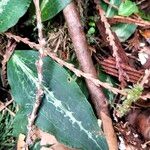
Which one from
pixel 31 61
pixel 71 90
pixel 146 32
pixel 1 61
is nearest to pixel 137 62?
pixel 146 32

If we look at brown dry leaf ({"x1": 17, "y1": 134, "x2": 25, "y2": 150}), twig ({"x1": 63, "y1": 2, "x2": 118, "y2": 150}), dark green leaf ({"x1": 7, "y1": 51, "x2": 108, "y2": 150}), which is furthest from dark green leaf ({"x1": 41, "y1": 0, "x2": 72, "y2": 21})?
brown dry leaf ({"x1": 17, "y1": 134, "x2": 25, "y2": 150})

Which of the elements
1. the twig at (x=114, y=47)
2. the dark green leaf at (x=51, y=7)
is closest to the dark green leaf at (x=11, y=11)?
the dark green leaf at (x=51, y=7)

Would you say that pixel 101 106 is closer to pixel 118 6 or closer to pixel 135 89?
pixel 135 89

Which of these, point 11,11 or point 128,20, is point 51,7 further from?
point 128,20

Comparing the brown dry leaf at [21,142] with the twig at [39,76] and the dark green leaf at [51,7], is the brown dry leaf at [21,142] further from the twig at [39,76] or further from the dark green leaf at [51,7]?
the dark green leaf at [51,7]

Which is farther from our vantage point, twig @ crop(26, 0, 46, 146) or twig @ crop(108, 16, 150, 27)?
twig @ crop(108, 16, 150, 27)

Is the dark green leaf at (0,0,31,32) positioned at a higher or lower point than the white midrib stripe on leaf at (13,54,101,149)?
higher

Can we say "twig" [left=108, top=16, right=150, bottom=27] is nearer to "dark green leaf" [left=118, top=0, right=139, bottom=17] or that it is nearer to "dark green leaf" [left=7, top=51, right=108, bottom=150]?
"dark green leaf" [left=118, top=0, right=139, bottom=17]
